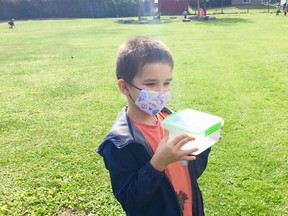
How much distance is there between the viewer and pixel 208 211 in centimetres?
328

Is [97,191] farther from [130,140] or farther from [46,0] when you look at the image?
[46,0]

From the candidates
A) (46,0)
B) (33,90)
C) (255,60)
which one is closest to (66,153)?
(33,90)

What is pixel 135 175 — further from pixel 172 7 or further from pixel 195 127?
pixel 172 7

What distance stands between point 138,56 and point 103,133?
142 inches

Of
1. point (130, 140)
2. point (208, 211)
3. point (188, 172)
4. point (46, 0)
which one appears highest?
point (46, 0)

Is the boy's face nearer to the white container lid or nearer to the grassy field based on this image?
the white container lid

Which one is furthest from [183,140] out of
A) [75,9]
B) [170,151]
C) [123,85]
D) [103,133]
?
[75,9]

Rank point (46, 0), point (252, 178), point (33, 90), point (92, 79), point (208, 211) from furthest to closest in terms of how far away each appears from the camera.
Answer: point (46, 0), point (92, 79), point (33, 90), point (252, 178), point (208, 211)

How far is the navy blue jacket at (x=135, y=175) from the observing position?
1.62 metres

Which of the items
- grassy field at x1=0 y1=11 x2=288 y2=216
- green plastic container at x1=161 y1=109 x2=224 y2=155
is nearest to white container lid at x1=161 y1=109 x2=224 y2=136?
green plastic container at x1=161 y1=109 x2=224 y2=155

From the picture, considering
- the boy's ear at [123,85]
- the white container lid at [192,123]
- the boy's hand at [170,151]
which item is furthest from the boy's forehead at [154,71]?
the boy's hand at [170,151]

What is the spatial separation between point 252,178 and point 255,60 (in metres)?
7.47

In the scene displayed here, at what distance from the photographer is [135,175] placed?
168cm

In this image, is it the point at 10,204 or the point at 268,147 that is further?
the point at 268,147
